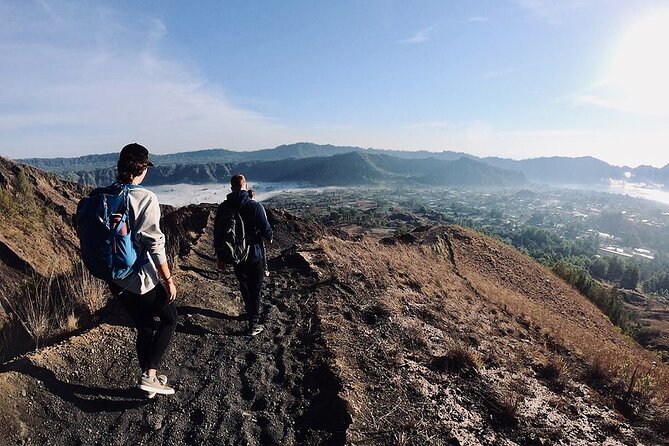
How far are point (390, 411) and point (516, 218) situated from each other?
646 ft

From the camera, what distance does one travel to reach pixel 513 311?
1123cm

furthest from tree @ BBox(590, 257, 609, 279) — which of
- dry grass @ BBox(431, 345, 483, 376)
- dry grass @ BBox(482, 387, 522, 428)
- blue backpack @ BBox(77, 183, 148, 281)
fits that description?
blue backpack @ BBox(77, 183, 148, 281)

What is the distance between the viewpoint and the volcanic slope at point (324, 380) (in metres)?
3.53

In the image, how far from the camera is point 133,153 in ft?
10.1

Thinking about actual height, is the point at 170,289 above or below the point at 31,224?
above

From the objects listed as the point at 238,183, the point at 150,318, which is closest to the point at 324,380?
the point at 150,318

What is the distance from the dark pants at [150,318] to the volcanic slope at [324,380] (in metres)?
0.60

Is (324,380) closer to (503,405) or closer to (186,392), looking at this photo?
(186,392)

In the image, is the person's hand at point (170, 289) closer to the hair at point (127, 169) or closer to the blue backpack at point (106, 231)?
the blue backpack at point (106, 231)

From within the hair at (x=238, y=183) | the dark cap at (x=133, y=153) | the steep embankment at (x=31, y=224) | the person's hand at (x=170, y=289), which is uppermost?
the dark cap at (x=133, y=153)

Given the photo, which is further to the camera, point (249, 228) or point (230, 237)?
point (249, 228)

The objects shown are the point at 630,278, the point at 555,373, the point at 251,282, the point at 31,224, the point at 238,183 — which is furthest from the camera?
the point at 630,278

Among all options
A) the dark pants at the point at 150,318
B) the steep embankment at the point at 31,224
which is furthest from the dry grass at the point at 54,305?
the steep embankment at the point at 31,224

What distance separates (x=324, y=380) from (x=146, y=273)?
96.6 inches
